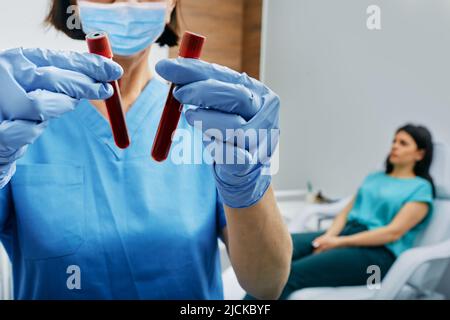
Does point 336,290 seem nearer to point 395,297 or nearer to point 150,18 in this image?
point 395,297

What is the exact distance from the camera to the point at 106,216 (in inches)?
19.5

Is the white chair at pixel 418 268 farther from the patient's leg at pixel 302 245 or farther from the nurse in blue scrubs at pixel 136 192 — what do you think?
the nurse in blue scrubs at pixel 136 192

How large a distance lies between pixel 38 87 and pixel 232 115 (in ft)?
0.62

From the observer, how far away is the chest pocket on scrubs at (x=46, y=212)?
48cm

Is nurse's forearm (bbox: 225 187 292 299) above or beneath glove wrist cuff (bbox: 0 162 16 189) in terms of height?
beneath

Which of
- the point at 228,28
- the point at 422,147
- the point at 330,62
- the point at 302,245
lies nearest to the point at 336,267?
the point at 302,245

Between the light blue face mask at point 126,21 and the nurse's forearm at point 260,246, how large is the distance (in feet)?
0.73

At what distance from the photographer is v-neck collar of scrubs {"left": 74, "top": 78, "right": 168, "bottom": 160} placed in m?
0.52

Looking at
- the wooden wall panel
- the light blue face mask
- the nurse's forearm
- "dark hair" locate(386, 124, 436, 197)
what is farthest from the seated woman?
the light blue face mask

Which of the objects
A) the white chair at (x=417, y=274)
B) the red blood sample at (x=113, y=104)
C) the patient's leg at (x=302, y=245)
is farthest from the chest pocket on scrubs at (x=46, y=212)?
the patient's leg at (x=302, y=245)

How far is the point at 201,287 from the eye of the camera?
1.77ft

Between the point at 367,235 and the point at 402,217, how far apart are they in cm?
12

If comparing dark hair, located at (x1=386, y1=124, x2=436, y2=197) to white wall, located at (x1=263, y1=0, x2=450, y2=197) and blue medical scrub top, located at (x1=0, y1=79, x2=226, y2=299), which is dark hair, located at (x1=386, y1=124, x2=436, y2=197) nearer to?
white wall, located at (x1=263, y1=0, x2=450, y2=197)

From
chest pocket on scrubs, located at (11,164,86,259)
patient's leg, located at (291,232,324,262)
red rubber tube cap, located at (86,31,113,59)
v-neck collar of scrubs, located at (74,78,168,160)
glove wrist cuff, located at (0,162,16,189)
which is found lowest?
patient's leg, located at (291,232,324,262)
